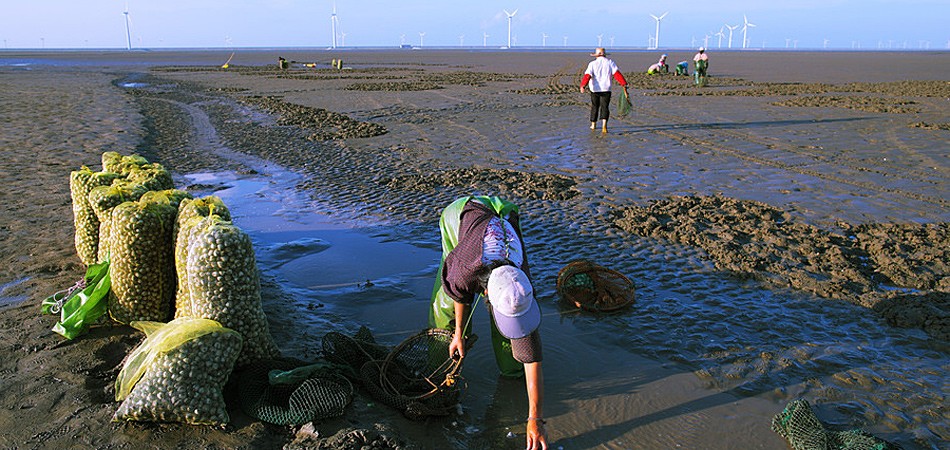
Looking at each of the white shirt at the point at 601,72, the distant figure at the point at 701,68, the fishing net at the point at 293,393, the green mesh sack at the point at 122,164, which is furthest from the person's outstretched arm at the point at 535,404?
the distant figure at the point at 701,68

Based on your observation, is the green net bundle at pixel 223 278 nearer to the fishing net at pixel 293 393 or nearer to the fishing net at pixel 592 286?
the fishing net at pixel 293 393

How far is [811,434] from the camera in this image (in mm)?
3246

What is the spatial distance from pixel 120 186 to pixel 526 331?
3630mm

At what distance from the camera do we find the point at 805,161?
963 centimetres

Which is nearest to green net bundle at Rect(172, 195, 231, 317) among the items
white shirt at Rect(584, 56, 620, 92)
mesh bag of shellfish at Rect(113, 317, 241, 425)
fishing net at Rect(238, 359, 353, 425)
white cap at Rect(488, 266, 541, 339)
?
mesh bag of shellfish at Rect(113, 317, 241, 425)

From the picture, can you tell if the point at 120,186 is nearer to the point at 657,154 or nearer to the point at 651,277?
the point at 651,277

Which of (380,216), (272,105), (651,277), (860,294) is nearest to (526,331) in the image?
(651,277)

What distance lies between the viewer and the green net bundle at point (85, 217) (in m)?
4.96

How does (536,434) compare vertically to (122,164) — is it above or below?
below

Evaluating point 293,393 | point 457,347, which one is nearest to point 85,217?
point 293,393

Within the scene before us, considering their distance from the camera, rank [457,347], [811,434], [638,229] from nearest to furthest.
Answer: [811,434], [457,347], [638,229]

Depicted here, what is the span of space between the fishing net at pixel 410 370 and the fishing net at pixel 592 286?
1.50 m

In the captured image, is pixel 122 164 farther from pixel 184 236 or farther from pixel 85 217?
pixel 184 236

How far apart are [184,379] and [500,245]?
1.72 m
